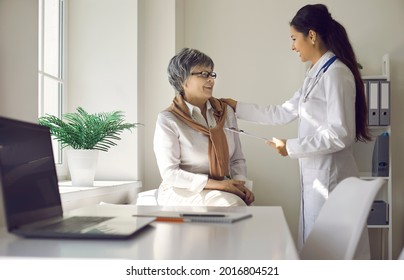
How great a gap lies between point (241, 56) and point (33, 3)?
2.18 metres

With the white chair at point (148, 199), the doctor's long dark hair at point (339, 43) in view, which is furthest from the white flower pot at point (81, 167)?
the doctor's long dark hair at point (339, 43)

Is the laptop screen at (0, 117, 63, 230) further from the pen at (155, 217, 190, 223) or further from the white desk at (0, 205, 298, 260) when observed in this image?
the pen at (155, 217, 190, 223)

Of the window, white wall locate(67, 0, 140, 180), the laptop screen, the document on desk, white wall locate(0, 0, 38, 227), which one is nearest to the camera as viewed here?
the laptop screen

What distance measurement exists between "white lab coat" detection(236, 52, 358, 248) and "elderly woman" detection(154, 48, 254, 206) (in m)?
0.28

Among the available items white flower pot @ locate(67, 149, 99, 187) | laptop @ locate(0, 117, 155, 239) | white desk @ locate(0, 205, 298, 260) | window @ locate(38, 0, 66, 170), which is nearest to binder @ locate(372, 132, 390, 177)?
white flower pot @ locate(67, 149, 99, 187)

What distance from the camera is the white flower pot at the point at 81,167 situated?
2.69 metres

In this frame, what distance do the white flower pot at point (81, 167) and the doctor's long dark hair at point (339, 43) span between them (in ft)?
3.89

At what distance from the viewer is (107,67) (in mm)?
3240

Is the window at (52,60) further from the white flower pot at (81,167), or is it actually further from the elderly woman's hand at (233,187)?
the elderly woman's hand at (233,187)

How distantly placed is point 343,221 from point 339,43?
1.14 m

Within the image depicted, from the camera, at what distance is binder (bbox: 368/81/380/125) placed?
3.40m

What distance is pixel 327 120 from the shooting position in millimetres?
2080

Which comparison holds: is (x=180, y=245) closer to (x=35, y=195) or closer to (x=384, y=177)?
(x=35, y=195)
